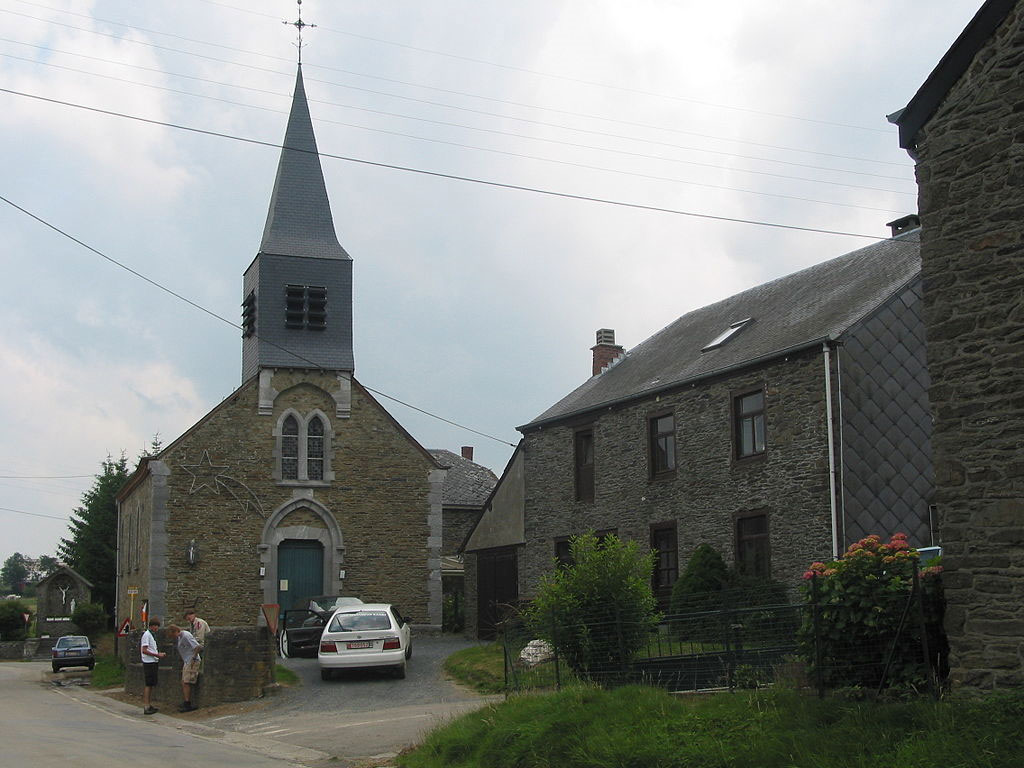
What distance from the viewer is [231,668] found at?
20016mm

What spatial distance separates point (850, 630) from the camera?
434 inches

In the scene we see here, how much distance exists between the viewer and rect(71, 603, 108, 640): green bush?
42.0m

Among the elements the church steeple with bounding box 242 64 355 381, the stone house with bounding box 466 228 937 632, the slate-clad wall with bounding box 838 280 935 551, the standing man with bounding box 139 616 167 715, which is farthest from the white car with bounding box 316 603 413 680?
the church steeple with bounding box 242 64 355 381

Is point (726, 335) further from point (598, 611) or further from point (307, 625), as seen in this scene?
point (598, 611)

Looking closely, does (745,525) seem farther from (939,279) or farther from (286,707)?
(939,279)

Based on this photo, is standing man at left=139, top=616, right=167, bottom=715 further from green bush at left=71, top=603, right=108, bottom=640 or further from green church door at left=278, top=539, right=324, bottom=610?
green bush at left=71, top=603, right=108, bottom=640

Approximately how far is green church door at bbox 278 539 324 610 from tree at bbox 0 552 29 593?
470 ft

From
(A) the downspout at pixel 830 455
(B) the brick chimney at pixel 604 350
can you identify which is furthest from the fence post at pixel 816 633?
(B) the brick chimney at pixel 604 350

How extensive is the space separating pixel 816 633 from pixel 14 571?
575 feet

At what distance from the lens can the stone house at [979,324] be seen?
397 inches

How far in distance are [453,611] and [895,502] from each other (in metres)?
16.6

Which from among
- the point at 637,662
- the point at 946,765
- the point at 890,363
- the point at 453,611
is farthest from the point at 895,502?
the point at 453,611

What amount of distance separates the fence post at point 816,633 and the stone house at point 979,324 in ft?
4.16

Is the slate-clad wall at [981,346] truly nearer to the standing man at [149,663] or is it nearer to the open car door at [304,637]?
the standing man at [149,663]
